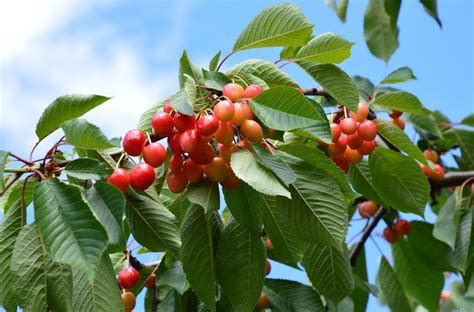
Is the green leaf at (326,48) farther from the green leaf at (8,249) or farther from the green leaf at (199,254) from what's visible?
the green leaf at (8,249)

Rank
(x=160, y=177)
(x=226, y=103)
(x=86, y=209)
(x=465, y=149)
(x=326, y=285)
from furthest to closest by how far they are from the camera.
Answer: (x=465, y=149), (x=326, y=285), (x=160, y=177), (x=226, y=103), (x=86, y=209)

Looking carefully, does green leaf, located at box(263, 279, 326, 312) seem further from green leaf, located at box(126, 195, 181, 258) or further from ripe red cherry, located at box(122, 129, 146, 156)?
ripe red cherry, located at box(122, 129, 146, 156)

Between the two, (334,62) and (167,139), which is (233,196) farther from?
(334,62)

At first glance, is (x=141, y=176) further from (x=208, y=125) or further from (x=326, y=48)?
(x=326, y=48)

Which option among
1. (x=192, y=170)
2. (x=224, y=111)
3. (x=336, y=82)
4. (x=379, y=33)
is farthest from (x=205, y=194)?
(x=379, y=33)

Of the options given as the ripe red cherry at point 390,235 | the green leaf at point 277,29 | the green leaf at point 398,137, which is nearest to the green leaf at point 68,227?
the green leaf at point 277,29

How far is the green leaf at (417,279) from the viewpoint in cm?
235

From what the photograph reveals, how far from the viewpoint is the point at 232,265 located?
1.34 meters

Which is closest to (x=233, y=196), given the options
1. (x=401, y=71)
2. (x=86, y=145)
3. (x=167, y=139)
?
(x=167, y=139)

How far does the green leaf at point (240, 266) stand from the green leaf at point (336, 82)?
315 mm

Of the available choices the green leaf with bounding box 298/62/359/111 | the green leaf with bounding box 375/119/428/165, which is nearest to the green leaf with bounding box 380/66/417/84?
the green leaf with bounding box 375/119/428/165

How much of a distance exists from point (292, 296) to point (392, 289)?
2.61 feet

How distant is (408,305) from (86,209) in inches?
63.7

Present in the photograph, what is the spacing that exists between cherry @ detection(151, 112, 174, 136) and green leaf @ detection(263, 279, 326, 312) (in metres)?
0.64
